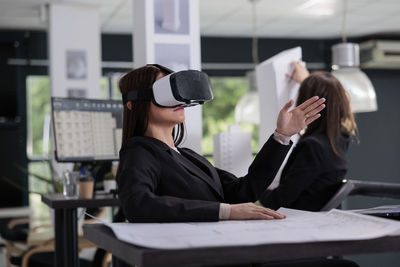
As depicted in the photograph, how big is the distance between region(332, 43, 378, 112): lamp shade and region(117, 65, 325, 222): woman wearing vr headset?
201cm

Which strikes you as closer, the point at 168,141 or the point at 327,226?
the point at 327,226

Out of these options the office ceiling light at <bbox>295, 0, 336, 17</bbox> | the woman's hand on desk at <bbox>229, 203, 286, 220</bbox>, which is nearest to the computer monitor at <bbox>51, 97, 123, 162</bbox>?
the woman's hand on desk at <bbox>229, 203, 286, 220</bbox>

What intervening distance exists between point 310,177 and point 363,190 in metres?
0.30

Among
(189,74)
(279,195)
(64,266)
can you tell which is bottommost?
(64,266)

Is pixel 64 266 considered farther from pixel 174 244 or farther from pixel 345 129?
pixel 174 244

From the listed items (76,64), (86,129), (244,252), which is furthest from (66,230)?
(76,64)

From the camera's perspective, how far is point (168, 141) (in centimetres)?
195

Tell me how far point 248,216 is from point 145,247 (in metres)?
0.45

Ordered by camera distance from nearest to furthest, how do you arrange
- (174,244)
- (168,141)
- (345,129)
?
(174,244) → (168,141) → (345,129)

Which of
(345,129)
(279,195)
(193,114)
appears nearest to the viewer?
(279,195)

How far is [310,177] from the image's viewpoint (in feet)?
9.28

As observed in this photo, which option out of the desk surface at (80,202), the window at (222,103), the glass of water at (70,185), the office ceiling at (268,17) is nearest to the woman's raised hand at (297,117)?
the desk surface at (80,202)

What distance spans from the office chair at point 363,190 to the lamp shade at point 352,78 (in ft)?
3.48

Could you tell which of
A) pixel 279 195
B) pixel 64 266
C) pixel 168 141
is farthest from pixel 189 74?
pixel 64 266
